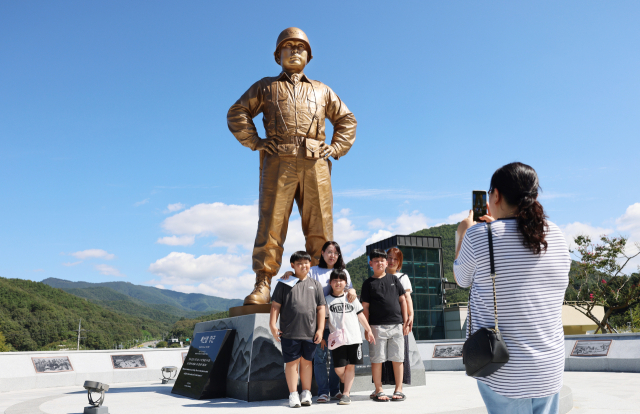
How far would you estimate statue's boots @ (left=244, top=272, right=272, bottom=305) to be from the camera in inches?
231

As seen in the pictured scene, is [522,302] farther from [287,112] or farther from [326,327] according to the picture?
[287,112]

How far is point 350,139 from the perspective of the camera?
22.1ft

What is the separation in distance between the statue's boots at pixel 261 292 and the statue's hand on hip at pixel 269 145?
1.64m

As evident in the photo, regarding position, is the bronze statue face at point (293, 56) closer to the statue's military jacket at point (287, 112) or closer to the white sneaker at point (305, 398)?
the statue's military jacket at point (287, 112)

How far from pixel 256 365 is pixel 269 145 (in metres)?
2.79

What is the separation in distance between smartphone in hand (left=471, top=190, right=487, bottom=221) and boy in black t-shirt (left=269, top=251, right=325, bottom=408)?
260 cm

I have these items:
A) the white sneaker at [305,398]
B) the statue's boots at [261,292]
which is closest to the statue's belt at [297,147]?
the statue's boots at [261,292]

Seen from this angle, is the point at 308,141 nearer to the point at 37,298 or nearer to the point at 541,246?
the point at 541,246

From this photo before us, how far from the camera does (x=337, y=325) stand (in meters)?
4.69

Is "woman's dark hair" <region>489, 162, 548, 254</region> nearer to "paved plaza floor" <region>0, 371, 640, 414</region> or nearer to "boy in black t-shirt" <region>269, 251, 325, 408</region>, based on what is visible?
"paved plaza floor" <region>0, 371, 640, 414</region>

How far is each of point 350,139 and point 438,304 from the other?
795 inches

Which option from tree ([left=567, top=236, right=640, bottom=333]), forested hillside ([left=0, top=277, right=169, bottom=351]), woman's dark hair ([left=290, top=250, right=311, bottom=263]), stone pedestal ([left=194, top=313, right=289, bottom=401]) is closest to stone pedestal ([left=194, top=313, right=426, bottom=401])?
stone pedestal ([left=194, top=313, right=289, bottom=401])

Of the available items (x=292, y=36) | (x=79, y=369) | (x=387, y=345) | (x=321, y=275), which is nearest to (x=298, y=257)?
(x=321, y=275)

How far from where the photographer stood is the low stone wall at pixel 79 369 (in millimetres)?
8320
